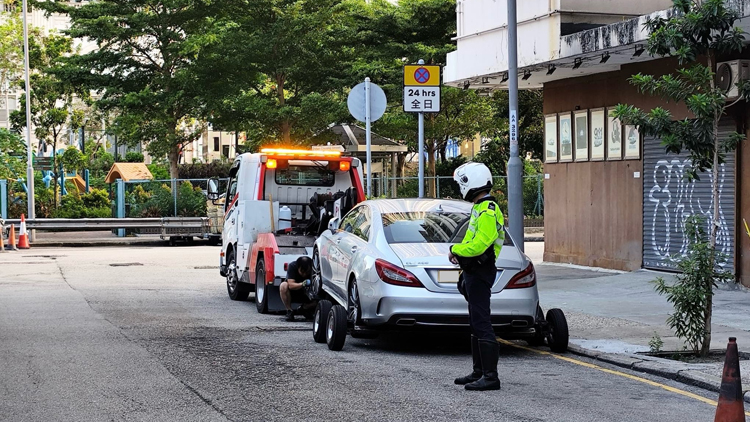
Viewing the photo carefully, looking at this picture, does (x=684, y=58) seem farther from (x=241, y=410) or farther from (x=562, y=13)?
(x=562, y=13)

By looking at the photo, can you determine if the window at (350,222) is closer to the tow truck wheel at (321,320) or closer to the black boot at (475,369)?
the tow truck wheel at (321,320)

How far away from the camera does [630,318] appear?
13.8 m

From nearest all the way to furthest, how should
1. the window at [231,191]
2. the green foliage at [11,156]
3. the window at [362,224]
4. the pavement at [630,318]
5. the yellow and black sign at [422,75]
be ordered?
the pavement at [630,318], the window at [362,224], the yellow and black sign at [422,75], the window at [231,191], the green foliage at [11,156]

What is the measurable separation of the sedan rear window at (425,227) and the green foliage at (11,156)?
110ft

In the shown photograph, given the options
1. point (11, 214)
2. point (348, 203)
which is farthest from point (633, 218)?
point (11, 214)

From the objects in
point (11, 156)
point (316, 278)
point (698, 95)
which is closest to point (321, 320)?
point (316, 278)

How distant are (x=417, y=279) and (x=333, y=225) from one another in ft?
11.1

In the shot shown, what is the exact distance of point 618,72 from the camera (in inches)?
781

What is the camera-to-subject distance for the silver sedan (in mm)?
10555

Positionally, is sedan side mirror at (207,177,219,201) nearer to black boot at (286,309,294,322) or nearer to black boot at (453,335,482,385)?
black boot at (286,309,294,322)

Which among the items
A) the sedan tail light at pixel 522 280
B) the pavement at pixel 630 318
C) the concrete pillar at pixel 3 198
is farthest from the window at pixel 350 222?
the concrete pillar at pixel 3 198

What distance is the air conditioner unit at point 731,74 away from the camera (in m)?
16.1

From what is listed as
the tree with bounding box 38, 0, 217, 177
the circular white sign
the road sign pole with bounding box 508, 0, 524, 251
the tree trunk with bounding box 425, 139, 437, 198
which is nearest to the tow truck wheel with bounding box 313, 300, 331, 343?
the road sign pole with bounding box 508, 0, 524, 251

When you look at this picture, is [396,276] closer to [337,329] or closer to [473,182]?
[337,329]
